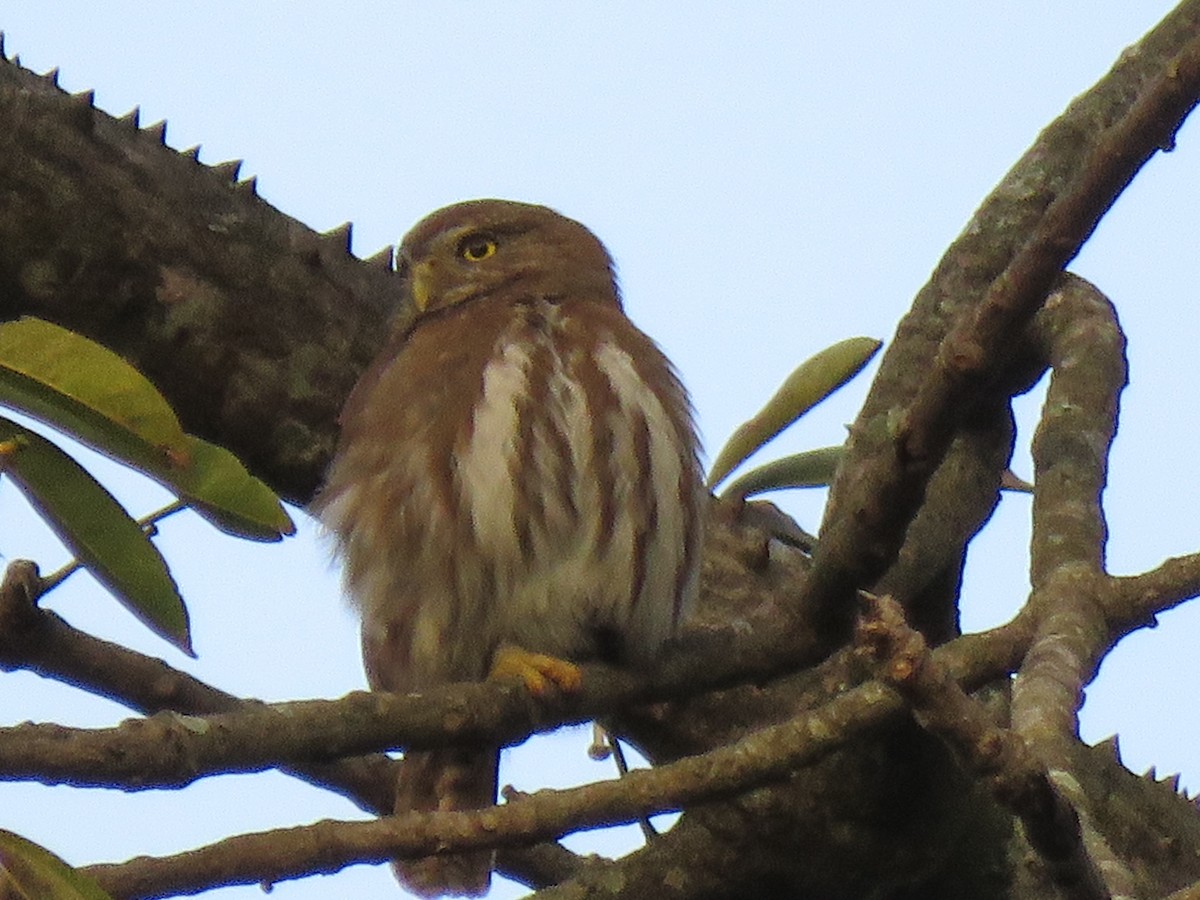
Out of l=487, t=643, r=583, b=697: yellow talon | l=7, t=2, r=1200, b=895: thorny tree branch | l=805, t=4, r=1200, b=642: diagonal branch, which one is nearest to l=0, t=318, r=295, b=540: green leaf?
l=7, t=2, r=1200, b=895: thorny tree branch

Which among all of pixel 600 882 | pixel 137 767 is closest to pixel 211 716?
pixel 137 767

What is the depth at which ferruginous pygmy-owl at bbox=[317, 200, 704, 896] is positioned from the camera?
3496 mm

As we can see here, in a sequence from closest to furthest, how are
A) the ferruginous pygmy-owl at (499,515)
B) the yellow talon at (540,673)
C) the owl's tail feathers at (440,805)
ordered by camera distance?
1. the yellow talon at (540,673)
2. the ferruginous pygmy-owl at (499,515)
3. the owl's tail feathers at (440,805)

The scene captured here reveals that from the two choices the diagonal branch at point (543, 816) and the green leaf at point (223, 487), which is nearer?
the diagonal branch at point (543, 816)

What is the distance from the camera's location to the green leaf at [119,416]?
2.34m

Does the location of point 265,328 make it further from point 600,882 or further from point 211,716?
point 211,716

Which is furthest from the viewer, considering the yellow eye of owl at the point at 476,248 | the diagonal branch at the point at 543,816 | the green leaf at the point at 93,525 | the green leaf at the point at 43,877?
the yellow eye of owl at the point at 476,248

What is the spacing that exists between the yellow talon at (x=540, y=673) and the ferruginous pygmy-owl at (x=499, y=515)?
321 mm

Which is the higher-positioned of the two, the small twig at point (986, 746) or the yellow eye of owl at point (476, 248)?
the yellow eye of owl at point (476, 248)

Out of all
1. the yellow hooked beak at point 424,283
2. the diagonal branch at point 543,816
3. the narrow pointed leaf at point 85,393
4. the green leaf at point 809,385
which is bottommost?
the diagonal branch at point 543,816

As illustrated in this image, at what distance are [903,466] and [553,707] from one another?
2.26 ft

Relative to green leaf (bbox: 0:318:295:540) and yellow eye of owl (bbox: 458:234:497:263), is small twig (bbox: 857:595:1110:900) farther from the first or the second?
yellow eye of owl (bbox: 458:234:497:263)

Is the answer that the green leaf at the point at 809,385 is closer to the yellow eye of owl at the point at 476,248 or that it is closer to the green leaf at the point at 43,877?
the yellow eye of owl at the point at 476,248

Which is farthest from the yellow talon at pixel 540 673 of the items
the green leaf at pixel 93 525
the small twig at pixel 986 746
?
the small twig at pixel 986 746
